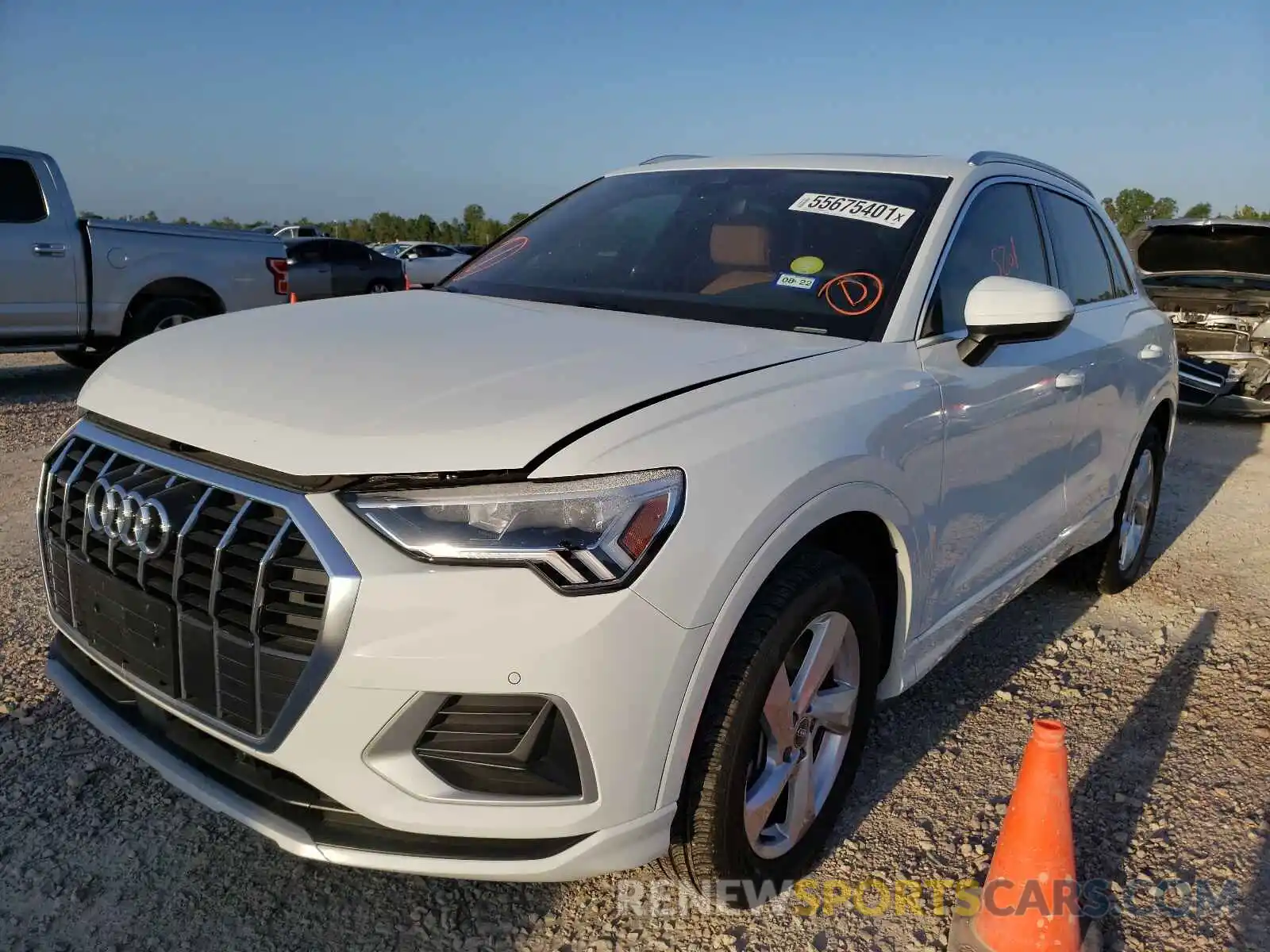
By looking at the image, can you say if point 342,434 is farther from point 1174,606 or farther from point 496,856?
point 1174,606

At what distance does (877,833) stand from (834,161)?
6.78 feet

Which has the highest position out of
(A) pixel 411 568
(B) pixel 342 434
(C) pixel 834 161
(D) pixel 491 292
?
→ (C) pixel 834 161

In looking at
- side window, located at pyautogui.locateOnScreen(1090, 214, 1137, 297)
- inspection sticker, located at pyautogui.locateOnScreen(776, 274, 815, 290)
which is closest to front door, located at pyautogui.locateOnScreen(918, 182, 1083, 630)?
inspection sticker, located at pyautogui.locateOnScreen(776, 274, 815, 290)

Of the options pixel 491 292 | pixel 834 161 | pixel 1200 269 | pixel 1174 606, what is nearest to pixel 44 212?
pixel 491 292

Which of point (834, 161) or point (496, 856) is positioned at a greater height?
point (834, 161)

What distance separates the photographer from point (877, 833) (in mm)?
2652

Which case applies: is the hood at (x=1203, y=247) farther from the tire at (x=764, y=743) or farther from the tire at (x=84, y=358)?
the tire at (x=84, y=358)

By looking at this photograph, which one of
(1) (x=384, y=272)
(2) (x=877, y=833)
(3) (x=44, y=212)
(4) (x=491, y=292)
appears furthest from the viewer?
(1) (x=384, y=272)

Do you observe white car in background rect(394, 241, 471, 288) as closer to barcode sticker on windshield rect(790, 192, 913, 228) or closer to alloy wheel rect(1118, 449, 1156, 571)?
alloy wheel rect(1118, 449, 1156, 571)

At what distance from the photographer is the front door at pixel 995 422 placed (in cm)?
270

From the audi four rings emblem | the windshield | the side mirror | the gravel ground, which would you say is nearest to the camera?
the audi four rings emblem

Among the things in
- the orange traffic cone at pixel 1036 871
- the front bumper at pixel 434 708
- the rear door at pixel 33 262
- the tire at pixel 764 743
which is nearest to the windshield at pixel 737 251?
the tire at pixel 764 743

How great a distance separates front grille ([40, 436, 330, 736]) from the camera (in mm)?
1784

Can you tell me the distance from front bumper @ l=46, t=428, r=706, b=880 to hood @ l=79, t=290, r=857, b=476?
0.45 ft
